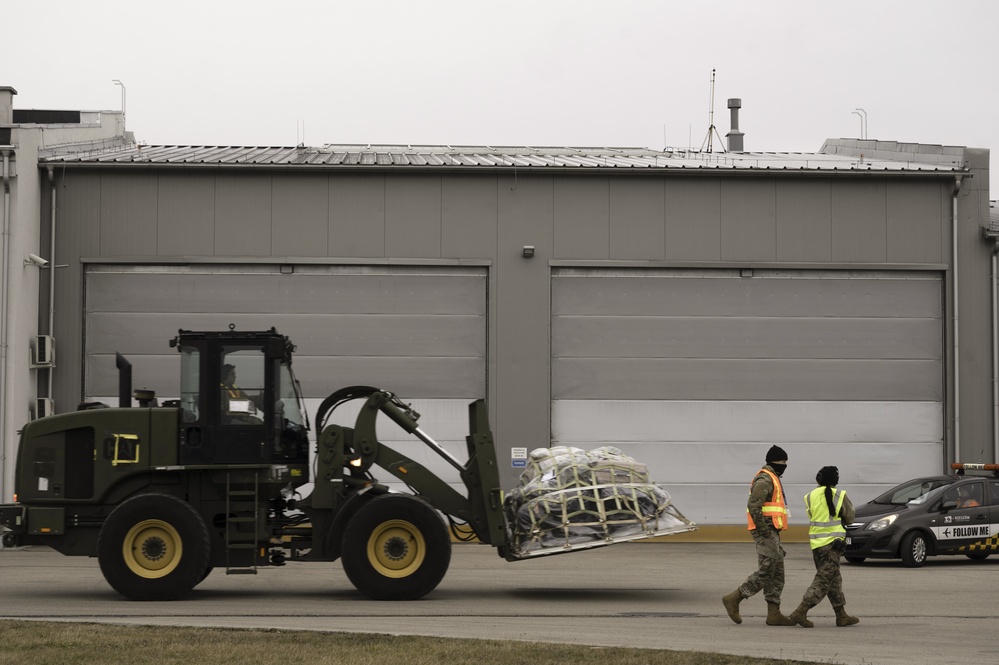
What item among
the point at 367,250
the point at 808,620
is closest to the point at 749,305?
the point at 367,250

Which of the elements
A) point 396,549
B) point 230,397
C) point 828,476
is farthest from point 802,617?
point 230,397

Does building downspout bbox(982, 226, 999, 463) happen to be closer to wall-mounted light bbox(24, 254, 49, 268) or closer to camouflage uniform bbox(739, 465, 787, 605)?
camouflage uniform bbox(739, 465, 787, 605)

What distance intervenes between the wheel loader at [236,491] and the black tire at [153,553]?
0.01m

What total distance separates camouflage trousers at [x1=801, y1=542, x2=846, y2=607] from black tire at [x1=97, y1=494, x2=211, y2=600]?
6497 mm

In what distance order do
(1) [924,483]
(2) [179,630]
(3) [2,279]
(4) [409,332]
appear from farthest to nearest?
(4) [409,332]
(3) [2,279]
(1) [924,483]
(2) [179,630]

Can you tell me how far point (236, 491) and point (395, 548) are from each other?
6.31 feet

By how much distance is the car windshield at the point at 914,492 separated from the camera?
816 inches

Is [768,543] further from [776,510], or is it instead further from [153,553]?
[153,553]

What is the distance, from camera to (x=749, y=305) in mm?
25984

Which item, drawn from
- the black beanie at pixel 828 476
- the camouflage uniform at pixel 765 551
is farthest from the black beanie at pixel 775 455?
the black beanie at pixel 828 476

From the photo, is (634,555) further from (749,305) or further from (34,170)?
(34,170)

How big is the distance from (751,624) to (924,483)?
30.6 feet

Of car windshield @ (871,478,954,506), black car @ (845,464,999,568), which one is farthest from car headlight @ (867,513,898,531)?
car windshield @ (871,478,954,506)

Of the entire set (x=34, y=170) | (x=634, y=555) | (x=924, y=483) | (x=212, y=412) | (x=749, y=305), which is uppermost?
(x=34, y=170)
